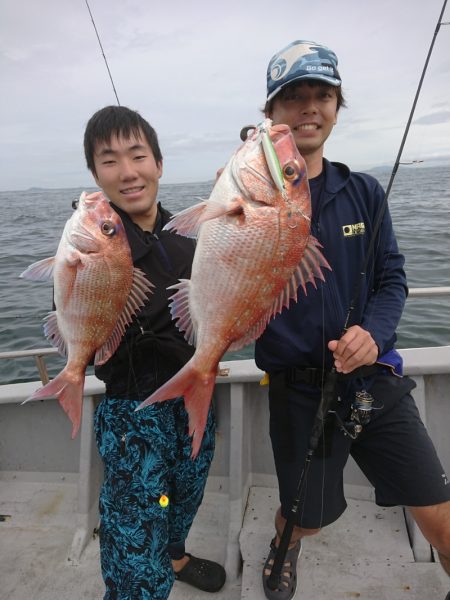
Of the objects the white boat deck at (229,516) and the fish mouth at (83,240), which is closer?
the fish mouth at (83,240)

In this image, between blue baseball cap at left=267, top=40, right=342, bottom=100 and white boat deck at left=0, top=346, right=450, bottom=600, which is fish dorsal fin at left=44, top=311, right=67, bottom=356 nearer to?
white boat deck at left=0, top=346, right=450, bottom=600

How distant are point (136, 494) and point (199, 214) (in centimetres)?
150

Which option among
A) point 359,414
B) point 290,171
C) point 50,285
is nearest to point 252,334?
point 290,171

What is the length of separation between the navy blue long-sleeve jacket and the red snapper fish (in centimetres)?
94

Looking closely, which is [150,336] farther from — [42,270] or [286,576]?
[286,576]

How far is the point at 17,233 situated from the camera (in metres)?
18.2

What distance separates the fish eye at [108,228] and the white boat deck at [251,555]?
2.54m

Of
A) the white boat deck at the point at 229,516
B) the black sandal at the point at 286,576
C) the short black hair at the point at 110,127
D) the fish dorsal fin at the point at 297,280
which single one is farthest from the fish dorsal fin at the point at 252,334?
the black sandal at the point at 286,576

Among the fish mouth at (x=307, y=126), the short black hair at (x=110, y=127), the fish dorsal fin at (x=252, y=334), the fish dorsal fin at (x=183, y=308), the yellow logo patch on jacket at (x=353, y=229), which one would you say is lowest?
the fish dorsal fin at (x=252, y=334)

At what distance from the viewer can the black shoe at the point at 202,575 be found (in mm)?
2908

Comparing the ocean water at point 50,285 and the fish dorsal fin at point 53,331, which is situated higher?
the fish dorsal fin at point 53,331

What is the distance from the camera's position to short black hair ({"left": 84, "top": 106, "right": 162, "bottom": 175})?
2139mm

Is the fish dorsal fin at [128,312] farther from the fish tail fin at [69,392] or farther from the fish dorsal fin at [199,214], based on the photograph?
the fish dorsal fin at [199,214]

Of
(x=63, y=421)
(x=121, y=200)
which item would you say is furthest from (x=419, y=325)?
(x=121, y=200)
